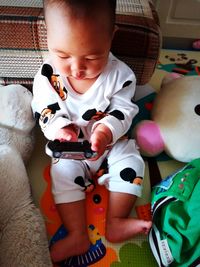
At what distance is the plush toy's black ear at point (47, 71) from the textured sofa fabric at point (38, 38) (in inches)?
2.8

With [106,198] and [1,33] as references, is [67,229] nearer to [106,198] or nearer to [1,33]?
[106,198]

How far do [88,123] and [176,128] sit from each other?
25 cm

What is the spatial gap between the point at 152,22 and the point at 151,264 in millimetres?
600

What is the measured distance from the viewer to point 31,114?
83cm

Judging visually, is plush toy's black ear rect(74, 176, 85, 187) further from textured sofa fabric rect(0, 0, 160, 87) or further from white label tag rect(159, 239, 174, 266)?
textured sofa fabric rect(0, 0, 160, 87)

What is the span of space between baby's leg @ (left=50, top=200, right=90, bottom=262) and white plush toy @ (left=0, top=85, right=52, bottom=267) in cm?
4

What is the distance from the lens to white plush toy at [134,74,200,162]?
0.81 meters

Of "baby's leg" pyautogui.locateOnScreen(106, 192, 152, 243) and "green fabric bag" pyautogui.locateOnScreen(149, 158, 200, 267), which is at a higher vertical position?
"green fabric bag" pyautogui.locateOnScreen(149, 158, 200, 267)

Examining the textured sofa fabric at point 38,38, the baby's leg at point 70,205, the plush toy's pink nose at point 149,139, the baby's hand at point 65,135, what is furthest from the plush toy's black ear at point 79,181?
the textured sofa fabric at point 38,38

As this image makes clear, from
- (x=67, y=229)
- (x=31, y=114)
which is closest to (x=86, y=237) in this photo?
(x=67, y=229)

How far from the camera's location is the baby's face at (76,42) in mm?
565

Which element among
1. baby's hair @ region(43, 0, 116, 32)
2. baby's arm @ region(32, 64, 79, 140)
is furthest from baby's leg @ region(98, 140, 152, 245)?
baby's hair @ region(43, 0, 116, 32)

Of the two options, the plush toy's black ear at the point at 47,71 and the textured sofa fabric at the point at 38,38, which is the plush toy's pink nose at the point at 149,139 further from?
the plush toy's black ear at the point at 47,71

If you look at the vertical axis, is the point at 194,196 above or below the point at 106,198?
above
